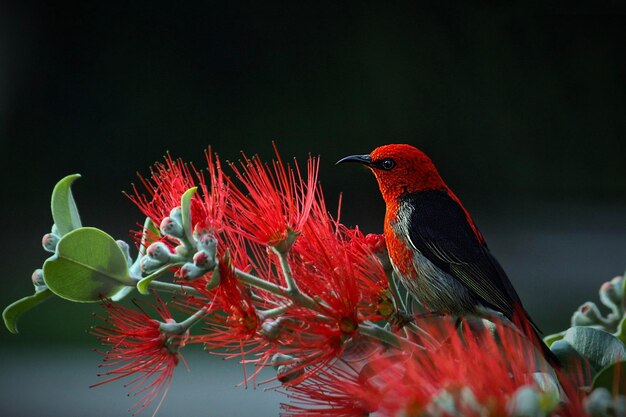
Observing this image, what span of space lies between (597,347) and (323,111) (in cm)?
263

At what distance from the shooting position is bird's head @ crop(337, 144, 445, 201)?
648 mm

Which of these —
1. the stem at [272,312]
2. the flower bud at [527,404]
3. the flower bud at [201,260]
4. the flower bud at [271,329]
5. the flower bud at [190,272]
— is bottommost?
the flower bud at [527,404]

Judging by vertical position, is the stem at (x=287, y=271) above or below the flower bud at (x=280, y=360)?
above

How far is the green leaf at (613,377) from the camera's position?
40 centimetres

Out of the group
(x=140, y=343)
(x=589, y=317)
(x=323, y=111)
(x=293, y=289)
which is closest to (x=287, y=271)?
(x=293, y=289)

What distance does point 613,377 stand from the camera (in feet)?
1.31

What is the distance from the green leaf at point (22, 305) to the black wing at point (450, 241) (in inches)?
10.9

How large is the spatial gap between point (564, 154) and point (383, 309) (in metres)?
2.61

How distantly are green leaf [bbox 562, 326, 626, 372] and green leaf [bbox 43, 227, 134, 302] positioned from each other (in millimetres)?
284

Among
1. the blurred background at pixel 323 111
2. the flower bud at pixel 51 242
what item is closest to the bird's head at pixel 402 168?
the flower bud at pixel 51 242

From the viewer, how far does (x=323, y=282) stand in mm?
533

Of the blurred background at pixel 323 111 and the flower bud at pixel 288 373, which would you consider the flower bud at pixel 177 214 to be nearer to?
the flower bud at pixel 288 373

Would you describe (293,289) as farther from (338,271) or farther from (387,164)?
(387,164)

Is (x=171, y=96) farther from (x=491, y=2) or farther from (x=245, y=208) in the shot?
(x=245, y=208)
